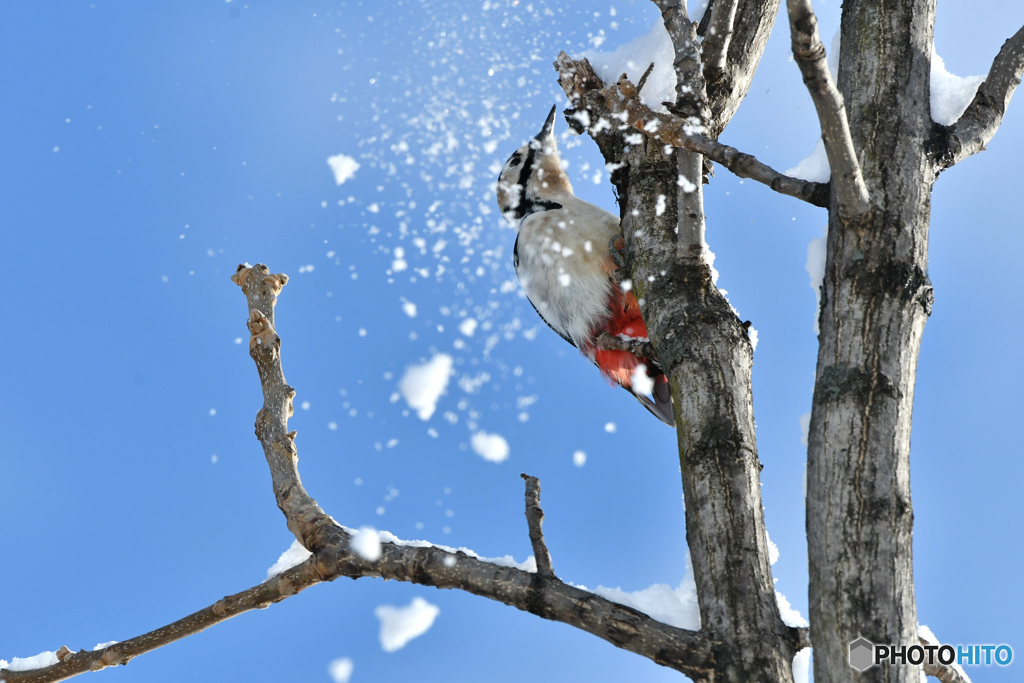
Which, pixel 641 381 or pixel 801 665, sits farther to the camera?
pixel 641 381

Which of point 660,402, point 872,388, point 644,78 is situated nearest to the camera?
point 872,388

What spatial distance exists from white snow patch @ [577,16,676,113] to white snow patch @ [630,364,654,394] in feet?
3.79

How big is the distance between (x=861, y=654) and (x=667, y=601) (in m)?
0.55

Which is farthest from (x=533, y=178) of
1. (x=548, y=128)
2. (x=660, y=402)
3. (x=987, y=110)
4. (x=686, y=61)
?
(x=987, y=110)

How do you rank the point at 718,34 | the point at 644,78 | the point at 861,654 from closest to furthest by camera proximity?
1. the point at 861,654
2. the point at 718,34
3. the point at 644,78

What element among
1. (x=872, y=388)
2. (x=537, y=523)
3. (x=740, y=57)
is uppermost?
(x=740, y=57)

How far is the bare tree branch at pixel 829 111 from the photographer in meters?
→ 1.67

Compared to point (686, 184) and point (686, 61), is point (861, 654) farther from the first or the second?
point (686, 61)

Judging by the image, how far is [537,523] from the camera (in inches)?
89.4

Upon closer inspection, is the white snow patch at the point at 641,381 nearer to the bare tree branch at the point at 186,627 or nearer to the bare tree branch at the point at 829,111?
the bare tree branch at the point at 829,111

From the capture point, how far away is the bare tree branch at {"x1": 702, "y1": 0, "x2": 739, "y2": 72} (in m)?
2.61

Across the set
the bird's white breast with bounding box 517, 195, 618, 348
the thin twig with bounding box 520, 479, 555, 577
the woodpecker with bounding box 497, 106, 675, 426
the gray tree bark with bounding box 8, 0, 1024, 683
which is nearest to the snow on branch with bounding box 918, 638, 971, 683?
the gray tree bark with bounding box 8, 0, 1024, 683

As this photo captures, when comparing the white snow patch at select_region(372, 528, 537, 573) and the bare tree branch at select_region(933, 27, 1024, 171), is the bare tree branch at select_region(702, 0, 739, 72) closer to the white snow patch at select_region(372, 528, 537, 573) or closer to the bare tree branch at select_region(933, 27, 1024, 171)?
the bare tree branch at select_region(933, 27, 1024, 171)

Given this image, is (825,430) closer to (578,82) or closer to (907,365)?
(907,365)
